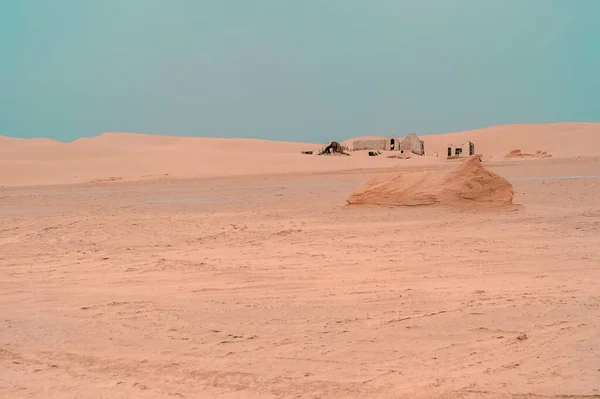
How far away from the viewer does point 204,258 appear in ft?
22.7

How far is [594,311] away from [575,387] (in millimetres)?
1452

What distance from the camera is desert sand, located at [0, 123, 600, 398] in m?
3.41

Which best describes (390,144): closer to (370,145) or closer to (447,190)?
(370,145)

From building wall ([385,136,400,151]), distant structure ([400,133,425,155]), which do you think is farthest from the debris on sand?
building wall ([385,136,400,151])

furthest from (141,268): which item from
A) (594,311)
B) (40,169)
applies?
(40,169)

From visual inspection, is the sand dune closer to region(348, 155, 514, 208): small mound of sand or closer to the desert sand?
region(348, 155, 514, 208): small mound of sand

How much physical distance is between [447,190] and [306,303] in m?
6.09

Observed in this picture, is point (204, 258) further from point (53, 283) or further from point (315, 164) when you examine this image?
point (315, 164)

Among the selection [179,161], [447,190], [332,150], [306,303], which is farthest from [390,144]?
[306,303]

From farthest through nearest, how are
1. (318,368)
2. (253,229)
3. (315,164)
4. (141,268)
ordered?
1. (315,164)
2. (253,229)
3. (141,268)
4. (318,368)

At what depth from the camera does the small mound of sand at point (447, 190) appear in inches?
408

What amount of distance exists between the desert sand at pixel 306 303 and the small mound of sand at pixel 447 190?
0.34m

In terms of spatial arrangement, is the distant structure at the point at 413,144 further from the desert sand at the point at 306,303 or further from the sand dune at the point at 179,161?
the desert sand at the point at 306,303

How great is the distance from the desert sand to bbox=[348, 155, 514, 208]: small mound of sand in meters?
0.34
